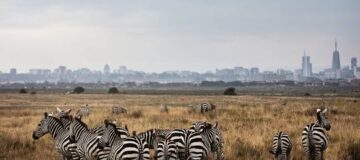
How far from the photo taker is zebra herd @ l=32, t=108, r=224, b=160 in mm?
11531

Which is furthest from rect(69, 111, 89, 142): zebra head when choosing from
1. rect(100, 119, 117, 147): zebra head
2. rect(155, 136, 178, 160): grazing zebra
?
rect(155, 136, 178, 160): grazing zebra

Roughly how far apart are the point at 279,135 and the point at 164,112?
2475 cm

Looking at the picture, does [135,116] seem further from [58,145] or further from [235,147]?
[58,145]

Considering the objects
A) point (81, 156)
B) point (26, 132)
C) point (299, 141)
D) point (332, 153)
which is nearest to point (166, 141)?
point (81, 156)

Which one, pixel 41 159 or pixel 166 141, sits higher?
pixel 166 141

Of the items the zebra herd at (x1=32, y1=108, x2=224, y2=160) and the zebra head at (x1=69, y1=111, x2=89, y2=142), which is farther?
the zebra head at (x1=69, y1=111, x2=89, y2=142)

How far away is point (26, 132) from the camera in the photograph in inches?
953

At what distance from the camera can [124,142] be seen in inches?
451

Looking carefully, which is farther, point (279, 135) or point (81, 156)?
point (279, 135)

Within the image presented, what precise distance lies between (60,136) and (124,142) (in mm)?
3679

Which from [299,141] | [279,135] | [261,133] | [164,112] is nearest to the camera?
[279,135]

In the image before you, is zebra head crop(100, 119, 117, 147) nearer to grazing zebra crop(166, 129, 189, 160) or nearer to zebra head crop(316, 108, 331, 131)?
grazing zebra crop(166, 129, 189, 160)

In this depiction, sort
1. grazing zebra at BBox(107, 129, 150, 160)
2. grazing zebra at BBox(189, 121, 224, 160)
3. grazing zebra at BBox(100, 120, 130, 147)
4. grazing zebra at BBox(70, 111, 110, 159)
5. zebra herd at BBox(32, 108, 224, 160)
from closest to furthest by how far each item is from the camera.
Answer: grazing zebra at BBox(107, 129, 150, 160)
zebra herd at BBox(32, 108, 224, 160)
grazing zebra at BBox(100, 120, 130, 147)
grazing zebra at BBox(70, 111, 110, 159)
grazing zebra at BBox(189, 121, 224, 160)

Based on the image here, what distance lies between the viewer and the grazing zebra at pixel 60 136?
45.6 ft
